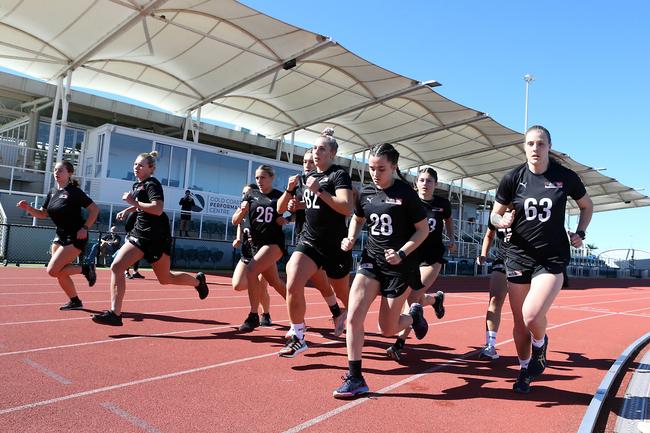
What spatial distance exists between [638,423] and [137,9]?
17283 mm

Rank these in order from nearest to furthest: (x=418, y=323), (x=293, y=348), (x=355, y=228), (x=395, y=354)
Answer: (x=355, y=228) → (x=418, y=323) → (x=293, y=348) → (x=395, y=354)

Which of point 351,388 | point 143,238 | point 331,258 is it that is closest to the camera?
point 351,388

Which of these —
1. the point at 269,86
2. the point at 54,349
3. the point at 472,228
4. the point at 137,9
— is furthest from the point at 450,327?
the point at 472,228

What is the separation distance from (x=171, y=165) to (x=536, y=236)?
19.8 m

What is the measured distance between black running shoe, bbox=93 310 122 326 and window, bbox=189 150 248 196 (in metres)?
16.9

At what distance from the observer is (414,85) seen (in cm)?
2222

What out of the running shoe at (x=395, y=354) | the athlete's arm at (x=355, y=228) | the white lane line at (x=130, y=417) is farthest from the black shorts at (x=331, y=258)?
the white lane line at (x=130, y=417)

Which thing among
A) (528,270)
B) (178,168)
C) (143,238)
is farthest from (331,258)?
(178,168)

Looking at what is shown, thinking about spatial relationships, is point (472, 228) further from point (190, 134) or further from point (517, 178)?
point (517, 178)

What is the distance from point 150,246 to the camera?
19.7 feet

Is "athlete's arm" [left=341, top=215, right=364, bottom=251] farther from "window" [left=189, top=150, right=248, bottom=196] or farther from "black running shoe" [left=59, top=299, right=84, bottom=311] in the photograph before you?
"window" [left=189, top=150, right=248, bottom=196]

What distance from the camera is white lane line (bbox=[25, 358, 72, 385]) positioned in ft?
12.5

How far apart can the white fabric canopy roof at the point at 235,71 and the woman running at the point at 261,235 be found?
1221 cm

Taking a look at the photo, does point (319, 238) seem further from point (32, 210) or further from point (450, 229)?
point (32, 210)
